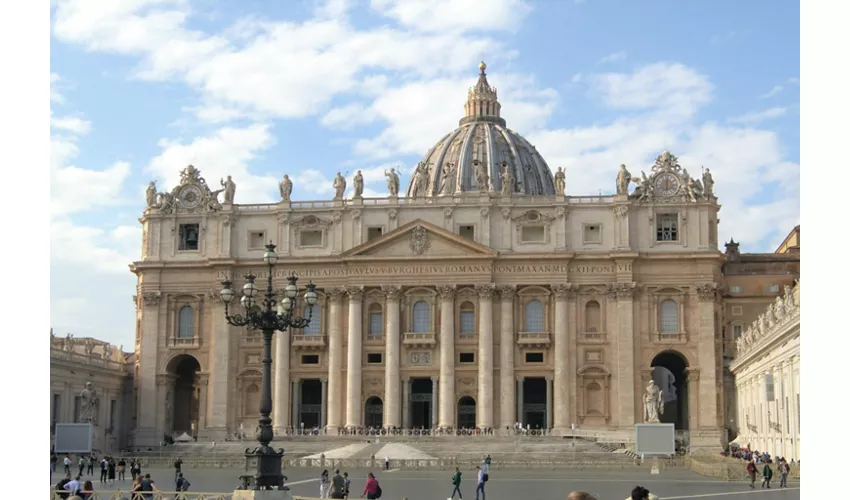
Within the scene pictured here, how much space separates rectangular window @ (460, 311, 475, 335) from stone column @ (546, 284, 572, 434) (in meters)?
5.15

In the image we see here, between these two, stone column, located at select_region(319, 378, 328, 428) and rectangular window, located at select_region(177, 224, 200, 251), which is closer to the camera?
stone column, located at select_region(319, 378, 328, 428)

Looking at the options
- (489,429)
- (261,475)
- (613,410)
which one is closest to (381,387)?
(489,429)

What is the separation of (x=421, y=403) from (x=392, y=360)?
4101 mm

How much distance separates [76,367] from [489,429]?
917 inches

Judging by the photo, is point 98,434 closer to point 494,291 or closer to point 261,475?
point 494,291

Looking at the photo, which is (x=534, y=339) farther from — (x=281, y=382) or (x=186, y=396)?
(x=186, y=396)

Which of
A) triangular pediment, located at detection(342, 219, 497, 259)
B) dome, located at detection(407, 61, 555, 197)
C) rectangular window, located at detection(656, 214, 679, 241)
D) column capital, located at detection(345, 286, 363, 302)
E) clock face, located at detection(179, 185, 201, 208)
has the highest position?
dome, located at detection(407, 61, 555, 197)

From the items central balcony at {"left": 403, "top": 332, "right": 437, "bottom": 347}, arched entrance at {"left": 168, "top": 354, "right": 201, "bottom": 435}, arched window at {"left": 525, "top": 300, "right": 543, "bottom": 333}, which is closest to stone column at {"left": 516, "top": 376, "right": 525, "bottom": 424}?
arched window at {"left": 525, "top": 300, "right": 543, "bottom": 333}

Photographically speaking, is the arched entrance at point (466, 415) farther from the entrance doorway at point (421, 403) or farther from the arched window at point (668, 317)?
the arched window at point (668, 317)

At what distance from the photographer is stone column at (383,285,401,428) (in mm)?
73562

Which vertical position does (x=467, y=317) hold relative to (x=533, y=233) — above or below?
below

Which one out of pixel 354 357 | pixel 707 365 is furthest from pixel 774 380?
pixel 354 357

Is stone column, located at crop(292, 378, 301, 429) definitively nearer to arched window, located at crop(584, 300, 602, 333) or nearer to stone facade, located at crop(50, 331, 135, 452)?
stone facade, located at crop(50, 331, 135, 452)

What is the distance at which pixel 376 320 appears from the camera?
7625 cm
